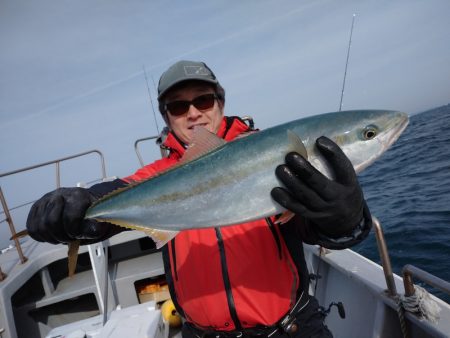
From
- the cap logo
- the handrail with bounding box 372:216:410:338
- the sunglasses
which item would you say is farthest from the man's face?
the handrail with bounding box 372:216:410:338

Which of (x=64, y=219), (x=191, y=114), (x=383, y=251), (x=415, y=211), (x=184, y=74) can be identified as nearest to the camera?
(x=64, y=219)

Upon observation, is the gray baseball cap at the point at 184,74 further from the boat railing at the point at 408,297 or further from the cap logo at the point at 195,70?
the boat railing at the point at 408,297

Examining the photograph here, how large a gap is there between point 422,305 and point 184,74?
136 inches

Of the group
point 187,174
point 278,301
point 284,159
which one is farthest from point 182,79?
point 278,301

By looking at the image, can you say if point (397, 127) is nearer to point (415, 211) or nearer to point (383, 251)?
point (383, 251)

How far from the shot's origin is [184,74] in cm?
355

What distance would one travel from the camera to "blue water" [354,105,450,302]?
796 cm

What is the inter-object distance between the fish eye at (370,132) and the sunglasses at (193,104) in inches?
74.3

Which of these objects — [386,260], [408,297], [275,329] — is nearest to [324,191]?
[275,329]

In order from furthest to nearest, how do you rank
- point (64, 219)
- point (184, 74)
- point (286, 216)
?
1. point (184, 74)
2. point (64, 219)
3. point (286, 216)

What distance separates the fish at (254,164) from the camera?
2.32 m

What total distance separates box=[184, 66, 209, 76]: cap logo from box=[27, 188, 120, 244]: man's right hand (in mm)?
1698

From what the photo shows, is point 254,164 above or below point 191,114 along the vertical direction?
below

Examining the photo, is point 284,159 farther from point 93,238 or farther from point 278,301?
point 93,238
